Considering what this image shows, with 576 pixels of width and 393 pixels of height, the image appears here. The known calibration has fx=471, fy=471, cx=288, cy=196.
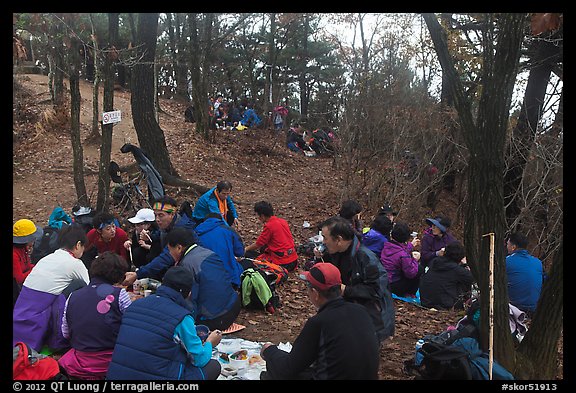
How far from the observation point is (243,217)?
10953 millimetres

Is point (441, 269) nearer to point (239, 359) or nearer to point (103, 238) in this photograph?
point (239, 359)

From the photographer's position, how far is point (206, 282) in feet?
16.3

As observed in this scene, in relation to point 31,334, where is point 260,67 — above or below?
above

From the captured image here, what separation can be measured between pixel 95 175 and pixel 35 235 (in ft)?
23.6

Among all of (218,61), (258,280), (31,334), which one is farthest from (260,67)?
(31,334)

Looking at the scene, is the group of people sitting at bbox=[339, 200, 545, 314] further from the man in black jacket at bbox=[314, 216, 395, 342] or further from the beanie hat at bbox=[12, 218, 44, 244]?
the beanie hat at bbox=[12, 218, 44, 244]

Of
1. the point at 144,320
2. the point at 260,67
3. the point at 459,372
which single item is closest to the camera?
the point at 144,320

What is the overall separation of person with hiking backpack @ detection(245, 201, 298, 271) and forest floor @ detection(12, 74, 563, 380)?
0.38 m

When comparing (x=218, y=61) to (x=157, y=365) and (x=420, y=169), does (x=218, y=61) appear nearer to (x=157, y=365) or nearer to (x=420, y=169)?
(x=420, y=169)

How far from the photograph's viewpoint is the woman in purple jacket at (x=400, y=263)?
6.56 metres

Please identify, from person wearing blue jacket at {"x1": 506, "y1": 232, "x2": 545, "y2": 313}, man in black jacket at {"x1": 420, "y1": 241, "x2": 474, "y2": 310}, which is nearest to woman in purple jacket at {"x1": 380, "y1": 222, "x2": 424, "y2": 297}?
man in black jacket at {"x1": 420, "y1": 241, "x2": 474, "y2": 310}

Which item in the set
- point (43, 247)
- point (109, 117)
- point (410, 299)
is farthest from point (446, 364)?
point (109, 117)

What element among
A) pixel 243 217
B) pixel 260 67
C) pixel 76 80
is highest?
pixel 260 67

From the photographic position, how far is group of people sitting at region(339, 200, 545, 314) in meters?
5.80
